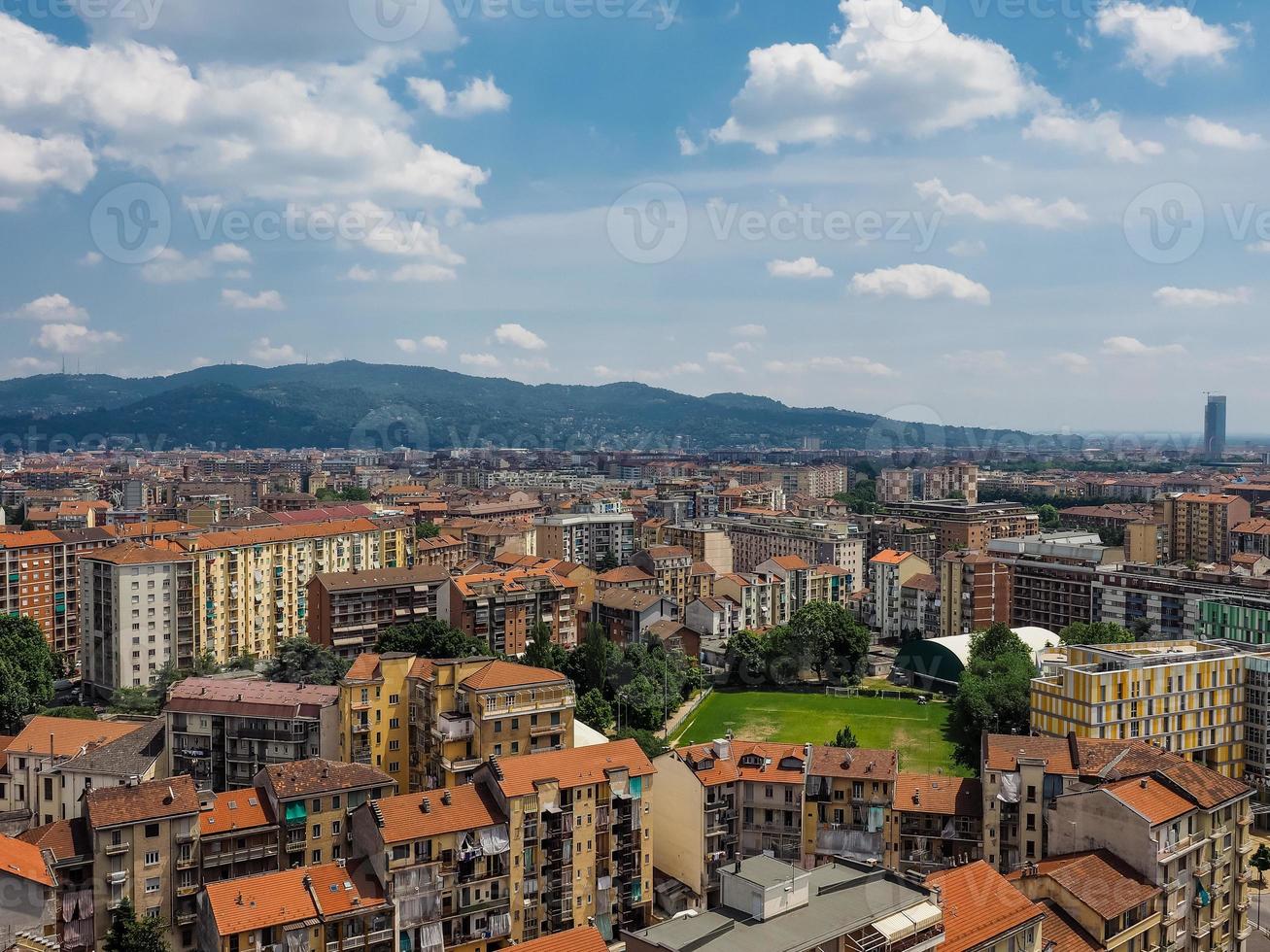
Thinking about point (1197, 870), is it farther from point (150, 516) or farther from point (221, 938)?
point (150, 516)

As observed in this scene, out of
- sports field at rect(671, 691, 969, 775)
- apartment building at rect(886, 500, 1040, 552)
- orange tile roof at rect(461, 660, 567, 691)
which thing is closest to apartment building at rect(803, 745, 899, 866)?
orange tile roof at rect(461, 660, 567, 691)

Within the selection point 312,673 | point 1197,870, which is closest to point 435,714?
point 312,673

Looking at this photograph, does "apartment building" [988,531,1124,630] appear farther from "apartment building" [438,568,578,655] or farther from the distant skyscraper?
the distant skyscraper

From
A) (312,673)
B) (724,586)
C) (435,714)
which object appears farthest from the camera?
(724,586)

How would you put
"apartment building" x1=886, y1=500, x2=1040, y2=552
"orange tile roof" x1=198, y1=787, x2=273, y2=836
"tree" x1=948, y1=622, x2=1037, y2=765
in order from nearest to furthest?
"orange tile roof" x1=198, y1=787, x2=273, y2=836, "tree" x1=948, y1=622, x2=1037, y2=765, "apartment building" x1=886, y1=500, x2=1040, y2=552

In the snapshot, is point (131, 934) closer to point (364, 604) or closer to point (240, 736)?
point (240, 736)

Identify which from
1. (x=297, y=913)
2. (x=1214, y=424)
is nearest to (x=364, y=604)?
(x=297, y=913)

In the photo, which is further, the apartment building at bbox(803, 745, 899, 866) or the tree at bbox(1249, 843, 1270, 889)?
the tree at bbox(1249, 843, 1270, 889)

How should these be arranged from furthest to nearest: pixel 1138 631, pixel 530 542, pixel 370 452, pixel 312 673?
1. pixel 370 452
2. pixel 530 542
3. pixel 1138 631
4. pixel 312 673
